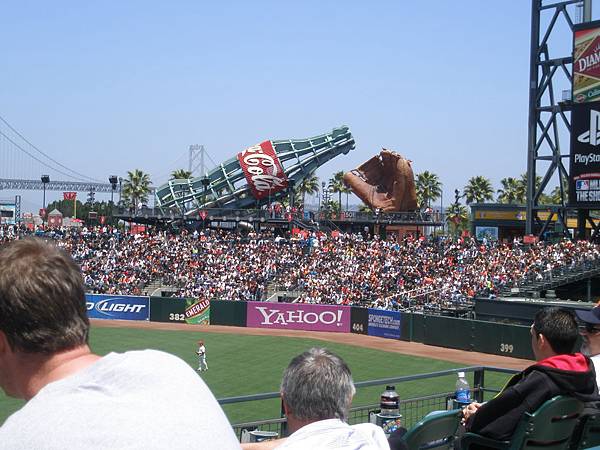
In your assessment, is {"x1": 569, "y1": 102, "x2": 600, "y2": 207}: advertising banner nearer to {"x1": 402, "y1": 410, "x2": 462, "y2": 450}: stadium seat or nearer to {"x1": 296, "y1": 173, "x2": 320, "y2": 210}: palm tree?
{"x1": 402, "y1": 410, "x2": 462, "y2": 450}: stadium seat

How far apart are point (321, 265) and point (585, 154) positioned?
1455 centimetres

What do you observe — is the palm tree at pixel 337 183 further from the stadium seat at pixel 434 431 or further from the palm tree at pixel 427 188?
the stadium seat at pixel 434 431

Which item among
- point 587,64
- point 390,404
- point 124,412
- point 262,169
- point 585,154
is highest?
point 587,64

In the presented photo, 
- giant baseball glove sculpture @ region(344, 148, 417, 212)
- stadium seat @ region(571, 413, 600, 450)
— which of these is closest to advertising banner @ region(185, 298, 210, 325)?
giant baseball glove sculpture @ region(344, 148, 417, 212)

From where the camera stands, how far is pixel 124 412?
1636 millimetres

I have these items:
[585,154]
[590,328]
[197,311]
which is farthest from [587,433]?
[585,154]

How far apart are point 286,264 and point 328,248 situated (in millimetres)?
3011

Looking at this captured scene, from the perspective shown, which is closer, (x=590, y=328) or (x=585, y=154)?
(x=590, y=328)

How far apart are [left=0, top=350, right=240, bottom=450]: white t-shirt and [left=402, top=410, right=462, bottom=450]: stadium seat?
2.34 metres

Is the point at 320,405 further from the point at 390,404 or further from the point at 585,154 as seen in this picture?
the point at 585,154

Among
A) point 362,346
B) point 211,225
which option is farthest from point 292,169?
point 362,346

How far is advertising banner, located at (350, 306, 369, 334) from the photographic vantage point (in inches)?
1291

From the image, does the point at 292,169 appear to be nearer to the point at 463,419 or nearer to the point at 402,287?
the point at 402,287

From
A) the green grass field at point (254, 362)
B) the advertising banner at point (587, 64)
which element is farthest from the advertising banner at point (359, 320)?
the advertising banner at point (587, 64)
